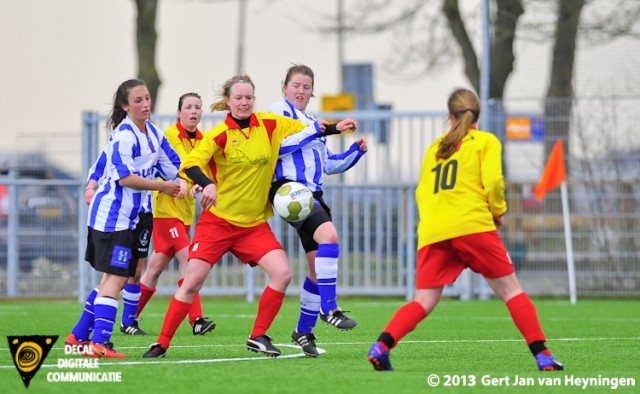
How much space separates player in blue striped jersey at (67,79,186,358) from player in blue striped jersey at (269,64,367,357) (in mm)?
935

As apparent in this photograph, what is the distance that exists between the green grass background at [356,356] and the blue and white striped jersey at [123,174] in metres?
0.90

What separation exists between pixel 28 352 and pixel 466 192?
2.60 meters

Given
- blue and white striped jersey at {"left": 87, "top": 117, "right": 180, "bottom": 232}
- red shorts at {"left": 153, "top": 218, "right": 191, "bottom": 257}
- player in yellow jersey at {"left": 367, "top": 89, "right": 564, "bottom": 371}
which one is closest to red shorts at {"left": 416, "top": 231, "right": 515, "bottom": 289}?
player in yellow jersey at {"left": 367, "top": 89, "right": 564, "bottom": 371}

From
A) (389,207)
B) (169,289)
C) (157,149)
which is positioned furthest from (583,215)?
(157,149)

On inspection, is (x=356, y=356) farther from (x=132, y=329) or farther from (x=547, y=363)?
(x=132, y=329)

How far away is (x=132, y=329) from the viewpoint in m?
10.6

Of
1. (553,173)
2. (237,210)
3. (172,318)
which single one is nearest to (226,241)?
(237,210)

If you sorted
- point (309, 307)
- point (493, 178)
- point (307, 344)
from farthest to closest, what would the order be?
1. point (309, 307)
2. point (307, 344)
3. point (493, 178)

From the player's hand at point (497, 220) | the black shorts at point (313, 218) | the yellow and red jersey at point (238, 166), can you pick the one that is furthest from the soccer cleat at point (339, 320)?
the player's hand at point (497, 220)

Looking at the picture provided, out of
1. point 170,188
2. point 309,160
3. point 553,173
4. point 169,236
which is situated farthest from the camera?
point 553,173

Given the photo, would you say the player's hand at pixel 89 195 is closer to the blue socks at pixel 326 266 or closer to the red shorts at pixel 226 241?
the red shorts at pixel 226 241

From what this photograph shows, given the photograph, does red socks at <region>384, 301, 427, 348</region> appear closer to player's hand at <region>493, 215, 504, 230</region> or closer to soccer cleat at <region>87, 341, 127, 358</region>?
player's hand at <region>493, 215, 504, 230</region>

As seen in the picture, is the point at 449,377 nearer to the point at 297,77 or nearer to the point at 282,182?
the point at 282,182

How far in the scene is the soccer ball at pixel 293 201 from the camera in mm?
8352
